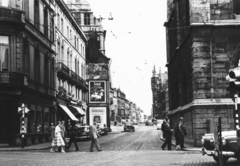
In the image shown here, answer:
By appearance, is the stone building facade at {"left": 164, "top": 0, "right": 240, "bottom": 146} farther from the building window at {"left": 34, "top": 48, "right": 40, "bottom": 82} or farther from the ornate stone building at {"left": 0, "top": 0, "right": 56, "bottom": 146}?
the building window at {"left": 34, "top": 48, "right": 40, "bottom": 82}

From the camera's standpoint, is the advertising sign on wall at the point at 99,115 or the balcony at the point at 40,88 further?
the advertising sign on wall at the point at 99,115

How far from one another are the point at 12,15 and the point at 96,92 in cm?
3870

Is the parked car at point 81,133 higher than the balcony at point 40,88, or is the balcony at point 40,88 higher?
the balcony at point 40,88

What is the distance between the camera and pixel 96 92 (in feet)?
227

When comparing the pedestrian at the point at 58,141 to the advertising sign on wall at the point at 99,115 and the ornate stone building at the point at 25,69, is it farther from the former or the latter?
the advertising sign on wall at the point at 99,115

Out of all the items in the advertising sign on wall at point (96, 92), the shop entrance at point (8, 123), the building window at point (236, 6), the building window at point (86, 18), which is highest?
the building window at point (86, 18)

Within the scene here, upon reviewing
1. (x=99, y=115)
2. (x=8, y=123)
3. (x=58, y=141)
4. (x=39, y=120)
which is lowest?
(x=58, y=141)

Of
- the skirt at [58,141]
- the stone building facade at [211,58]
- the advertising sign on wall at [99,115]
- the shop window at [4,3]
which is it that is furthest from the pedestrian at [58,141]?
the advertising sign on wall at [99,115]

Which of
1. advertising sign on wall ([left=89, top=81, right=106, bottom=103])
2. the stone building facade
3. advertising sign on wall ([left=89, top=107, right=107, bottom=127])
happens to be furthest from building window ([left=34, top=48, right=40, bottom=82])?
advertising sign on wall ([left=89, top=107, right=107, bottom=127])

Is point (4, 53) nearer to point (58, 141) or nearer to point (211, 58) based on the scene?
point (58, 141)

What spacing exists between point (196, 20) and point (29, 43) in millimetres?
12764

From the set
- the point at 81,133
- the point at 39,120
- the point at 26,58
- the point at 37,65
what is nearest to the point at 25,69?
the point at 26,58

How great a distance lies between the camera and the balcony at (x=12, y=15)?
3058 cm

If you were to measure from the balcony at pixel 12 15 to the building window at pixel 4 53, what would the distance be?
1.29 metres
